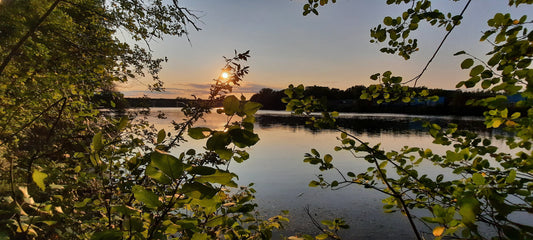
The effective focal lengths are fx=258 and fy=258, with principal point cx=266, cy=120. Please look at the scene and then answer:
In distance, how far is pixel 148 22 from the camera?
548cm

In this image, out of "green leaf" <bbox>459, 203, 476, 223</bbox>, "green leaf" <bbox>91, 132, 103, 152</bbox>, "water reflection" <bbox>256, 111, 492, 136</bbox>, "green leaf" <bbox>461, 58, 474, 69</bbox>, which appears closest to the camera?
"green leaf" <bbox>459, 203, 476, 223</bbox>

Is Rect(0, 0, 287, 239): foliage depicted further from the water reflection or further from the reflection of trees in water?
the reflection of trees in water

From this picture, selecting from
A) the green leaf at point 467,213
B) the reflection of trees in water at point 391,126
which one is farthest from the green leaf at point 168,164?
the reflection of trees in water at point 391,126

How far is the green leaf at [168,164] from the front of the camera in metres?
0.64

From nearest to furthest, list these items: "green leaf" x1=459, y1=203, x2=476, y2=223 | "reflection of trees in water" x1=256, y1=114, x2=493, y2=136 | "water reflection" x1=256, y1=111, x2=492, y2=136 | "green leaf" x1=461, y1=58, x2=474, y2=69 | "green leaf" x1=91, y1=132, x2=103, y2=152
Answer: "green leaf" x1=459, y1=203, x2=476, y2=223 → "green leaf" x1=91, y1=132, x2=103, y2=152 → "green leaf" x1=461, y1=58, x2=474, y2=69 → "reflection of trees in water" x1=256, y1=114, x2=493, y2=136 → "water reflection" x1=256, y1=111, x2=492, y2=136

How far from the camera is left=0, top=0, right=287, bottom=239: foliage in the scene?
730 millimetres

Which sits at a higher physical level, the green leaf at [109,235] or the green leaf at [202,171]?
the green leaf at [202,171]

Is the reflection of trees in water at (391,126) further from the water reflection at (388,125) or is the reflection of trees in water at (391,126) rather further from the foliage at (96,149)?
the foliage at (96,149)

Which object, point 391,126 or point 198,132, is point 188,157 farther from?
point 391,126

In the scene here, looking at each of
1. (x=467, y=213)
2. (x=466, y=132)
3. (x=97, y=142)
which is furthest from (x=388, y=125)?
(x=97, y=142)

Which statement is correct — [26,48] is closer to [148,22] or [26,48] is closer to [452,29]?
[148,22]

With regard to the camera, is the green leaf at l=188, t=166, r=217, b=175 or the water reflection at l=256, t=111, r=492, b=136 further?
the water reflection at l=256, t=111, r=492, b=136

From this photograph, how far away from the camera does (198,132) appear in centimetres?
73

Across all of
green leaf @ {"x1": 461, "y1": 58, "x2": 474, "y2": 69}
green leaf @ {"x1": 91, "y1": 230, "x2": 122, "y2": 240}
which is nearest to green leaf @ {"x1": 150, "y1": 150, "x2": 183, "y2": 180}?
green leaf @ {"x1": 91, "y1": 230, "x2": 122, "y2": 240}
